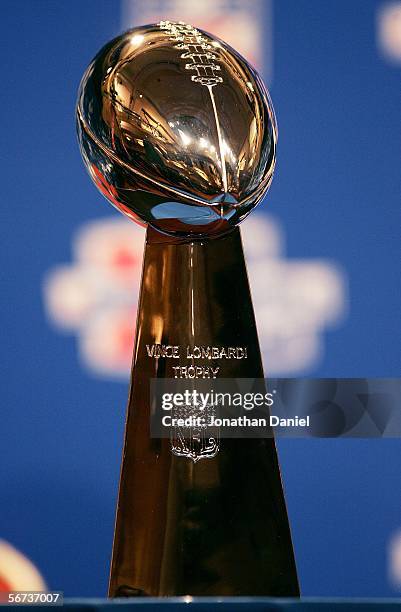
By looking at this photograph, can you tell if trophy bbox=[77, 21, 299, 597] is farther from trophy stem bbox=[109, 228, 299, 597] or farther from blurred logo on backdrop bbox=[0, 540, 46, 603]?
blurred logo on backdrop bbox=[0, 540, 46, 603]

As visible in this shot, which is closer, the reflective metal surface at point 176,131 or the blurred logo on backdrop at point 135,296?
the reflective metal surface at point 176,131

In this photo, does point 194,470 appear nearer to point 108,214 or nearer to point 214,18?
point 108,214

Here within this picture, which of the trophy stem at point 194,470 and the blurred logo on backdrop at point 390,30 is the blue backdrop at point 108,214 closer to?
the blurred logo on backdrop at point 390,30

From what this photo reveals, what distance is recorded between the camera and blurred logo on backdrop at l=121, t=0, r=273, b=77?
0.75 meters

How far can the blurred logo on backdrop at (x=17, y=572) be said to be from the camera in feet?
2.39

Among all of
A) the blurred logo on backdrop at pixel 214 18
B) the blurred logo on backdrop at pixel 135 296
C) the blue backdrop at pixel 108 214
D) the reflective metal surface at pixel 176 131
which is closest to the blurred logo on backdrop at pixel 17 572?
the blue backdrop at pixel 108 214

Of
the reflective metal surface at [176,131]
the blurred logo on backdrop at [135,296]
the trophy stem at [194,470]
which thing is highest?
the blurred logo on backdrop at [135,296]

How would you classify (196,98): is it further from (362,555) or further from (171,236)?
(362,555)

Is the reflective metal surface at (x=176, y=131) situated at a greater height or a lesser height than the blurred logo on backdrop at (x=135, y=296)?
lesser

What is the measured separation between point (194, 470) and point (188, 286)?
4.4 inches

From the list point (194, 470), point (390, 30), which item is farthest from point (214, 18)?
point (194, 470)

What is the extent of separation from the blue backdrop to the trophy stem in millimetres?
194

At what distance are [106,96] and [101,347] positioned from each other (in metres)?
0.27

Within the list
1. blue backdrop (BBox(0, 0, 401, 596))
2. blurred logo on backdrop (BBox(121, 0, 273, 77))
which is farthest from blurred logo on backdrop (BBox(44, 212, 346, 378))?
blurred logo on backdrop (BBox(121, 0, 273, 77))
